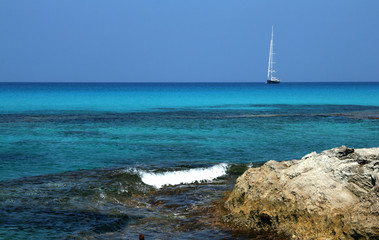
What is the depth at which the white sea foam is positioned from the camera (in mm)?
16703

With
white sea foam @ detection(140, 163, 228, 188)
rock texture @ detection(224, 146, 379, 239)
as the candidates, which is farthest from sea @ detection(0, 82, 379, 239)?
rock texture @ detection(224, 146, 379, 239)

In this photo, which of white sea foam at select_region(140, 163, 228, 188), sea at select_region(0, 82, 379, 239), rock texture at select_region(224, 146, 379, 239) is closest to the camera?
rock texture at select_region(224, 146, 379, 239)

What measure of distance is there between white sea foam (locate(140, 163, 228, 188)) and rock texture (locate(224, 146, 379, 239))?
495 cm

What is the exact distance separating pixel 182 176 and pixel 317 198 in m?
7.92

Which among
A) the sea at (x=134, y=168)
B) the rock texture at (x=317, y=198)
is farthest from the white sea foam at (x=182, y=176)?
the rock texture at (x=317, y=198)

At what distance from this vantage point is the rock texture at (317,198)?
955cm

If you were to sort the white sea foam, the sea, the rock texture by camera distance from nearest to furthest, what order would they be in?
the rock texture, the sea, the white sea foam

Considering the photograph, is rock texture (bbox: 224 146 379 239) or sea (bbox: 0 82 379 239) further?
sea (bbox: 0 82 379 239)

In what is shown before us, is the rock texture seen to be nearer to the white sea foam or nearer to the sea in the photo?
the sea

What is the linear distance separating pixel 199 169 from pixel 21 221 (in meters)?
8.37

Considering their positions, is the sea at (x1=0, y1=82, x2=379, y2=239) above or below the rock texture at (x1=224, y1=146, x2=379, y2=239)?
below

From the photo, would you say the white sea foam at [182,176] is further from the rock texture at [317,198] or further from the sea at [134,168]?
the rock texture at [317,198]

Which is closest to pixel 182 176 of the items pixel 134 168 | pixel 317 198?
pixel 134 168

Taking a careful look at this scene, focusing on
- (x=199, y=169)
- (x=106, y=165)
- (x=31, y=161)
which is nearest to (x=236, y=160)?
(x=199, y=169)
